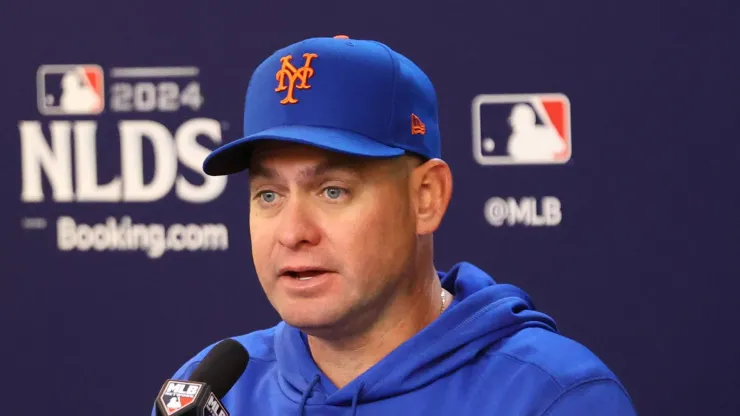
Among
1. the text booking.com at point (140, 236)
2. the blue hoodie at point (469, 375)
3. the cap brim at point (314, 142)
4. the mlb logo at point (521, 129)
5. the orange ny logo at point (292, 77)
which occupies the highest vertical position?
the orange ny logo at point (292, 77)

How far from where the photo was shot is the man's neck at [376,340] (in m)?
1.47

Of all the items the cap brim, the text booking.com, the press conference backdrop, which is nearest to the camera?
the cap brim

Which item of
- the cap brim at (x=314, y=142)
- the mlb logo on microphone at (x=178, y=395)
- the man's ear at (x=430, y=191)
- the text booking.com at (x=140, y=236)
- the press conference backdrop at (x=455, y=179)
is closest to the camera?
the mlb logo on microphone at (x=178, y=395)

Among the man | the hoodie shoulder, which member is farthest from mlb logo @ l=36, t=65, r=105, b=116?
the hoodie shoulder

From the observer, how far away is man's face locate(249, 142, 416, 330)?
1.36 m

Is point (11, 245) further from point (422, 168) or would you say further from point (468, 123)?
point (422, 168)

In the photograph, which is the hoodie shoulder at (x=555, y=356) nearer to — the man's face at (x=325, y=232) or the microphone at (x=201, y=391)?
the man's face at (x=325, y=232)

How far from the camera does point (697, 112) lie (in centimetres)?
266

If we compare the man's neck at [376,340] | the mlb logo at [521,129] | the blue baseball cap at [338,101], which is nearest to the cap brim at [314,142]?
the blue baseball cap at [338,101]

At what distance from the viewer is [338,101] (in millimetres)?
1379

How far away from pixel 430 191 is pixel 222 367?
1.20ft

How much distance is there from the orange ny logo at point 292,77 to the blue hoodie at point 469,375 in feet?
1.18

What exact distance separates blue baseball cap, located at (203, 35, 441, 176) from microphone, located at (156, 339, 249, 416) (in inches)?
10.5

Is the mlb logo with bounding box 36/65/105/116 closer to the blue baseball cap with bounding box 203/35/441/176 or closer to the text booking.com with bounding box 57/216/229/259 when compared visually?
the text booking.com with bounding box 57/216/229/259
